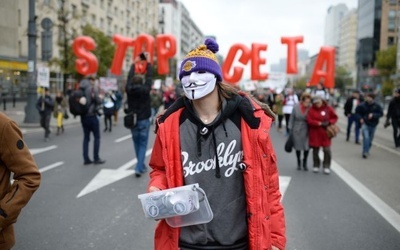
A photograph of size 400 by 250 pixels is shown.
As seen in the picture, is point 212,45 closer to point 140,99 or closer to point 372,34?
point 140,99

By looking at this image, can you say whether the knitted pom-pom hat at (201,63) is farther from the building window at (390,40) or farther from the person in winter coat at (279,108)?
the building window at (390,40)

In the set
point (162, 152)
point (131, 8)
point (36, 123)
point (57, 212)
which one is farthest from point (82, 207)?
point (131, 8)

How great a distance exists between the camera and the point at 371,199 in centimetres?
673

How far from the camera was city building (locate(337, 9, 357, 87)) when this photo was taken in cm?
15275

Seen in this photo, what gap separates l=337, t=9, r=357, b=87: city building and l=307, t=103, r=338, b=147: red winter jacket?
477 ft

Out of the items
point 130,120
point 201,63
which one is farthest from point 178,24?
point 201,63

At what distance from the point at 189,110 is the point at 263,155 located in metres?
0.50

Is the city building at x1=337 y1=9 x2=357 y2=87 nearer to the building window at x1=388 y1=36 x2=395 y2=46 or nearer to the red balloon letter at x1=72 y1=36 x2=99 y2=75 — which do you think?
the building window at x1=388 y1=36 x2=395 y2=46

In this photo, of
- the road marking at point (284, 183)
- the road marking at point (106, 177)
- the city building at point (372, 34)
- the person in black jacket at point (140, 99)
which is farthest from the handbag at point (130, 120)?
the city building at point (372, 34)

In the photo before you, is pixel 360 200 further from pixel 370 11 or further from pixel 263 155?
pixel 370 11

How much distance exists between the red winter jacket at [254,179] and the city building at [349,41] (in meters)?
152

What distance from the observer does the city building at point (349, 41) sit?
152750mm

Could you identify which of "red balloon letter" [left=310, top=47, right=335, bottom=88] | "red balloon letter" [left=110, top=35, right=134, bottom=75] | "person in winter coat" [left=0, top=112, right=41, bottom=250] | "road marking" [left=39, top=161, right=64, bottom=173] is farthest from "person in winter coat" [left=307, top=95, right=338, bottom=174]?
"red balloon letter" [left=110, top=35, right=134, bottom=75]

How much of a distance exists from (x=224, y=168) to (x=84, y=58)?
921 inches
